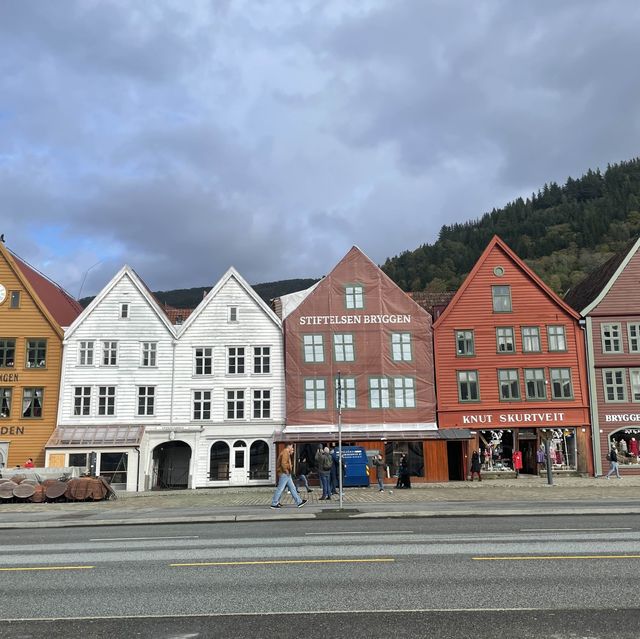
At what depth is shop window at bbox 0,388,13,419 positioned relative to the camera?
38.3 m

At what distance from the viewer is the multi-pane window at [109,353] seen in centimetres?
3938

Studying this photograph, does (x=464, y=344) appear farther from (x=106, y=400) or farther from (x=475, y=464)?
(x=106, y=400)

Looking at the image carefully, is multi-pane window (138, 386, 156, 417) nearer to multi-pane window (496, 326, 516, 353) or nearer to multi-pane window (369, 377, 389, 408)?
multi-pane window (369, 377, 389, 408)

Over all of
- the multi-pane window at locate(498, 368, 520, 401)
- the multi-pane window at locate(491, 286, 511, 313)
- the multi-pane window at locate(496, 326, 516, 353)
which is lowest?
the multi-pane window at locate(498, 368, 520, 401)

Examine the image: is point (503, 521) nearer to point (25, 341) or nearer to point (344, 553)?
point (344, 553)

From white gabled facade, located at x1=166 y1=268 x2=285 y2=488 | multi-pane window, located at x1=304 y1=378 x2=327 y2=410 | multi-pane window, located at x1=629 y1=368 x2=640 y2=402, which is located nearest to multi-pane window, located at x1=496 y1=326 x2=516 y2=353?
multi-pane window, located at x1=629 y1=368 x2=640 y2=402

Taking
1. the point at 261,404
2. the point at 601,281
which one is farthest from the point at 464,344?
the point at 261,404

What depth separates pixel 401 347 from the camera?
131 ft

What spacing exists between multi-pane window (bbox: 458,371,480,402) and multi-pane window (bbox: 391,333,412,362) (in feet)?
11.3

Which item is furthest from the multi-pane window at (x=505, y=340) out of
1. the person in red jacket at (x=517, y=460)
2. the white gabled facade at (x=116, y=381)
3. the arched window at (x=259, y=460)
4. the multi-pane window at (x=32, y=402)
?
the multi-pane window at (x=32, y=402)

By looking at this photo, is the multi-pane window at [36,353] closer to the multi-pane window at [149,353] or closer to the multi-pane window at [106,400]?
the multi-pane window at [106,400]

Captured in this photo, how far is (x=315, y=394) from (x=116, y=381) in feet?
39.8

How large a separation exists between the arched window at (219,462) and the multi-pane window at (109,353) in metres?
8.20

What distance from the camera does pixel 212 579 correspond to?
9086 millimetres
